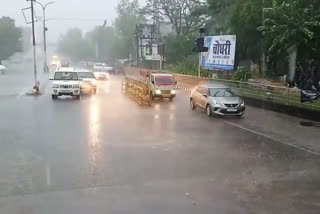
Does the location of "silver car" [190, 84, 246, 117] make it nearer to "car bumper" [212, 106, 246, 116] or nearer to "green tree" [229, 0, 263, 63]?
"car bumper" [212, 106, 246, 116]

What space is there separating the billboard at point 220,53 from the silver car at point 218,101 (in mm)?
11666

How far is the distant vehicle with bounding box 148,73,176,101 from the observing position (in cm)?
2834

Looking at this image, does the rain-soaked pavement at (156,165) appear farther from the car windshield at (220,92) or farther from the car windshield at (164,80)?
the car windshield at (164,80)

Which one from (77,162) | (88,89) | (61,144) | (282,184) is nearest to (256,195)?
(282,184)

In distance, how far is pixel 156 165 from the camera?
37.3ft

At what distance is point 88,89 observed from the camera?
107 feet

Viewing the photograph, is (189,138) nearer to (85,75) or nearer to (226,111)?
(226,111)

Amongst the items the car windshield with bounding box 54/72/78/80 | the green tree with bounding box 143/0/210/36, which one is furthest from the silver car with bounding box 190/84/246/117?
the green tree with bounding box 143/0/210/36

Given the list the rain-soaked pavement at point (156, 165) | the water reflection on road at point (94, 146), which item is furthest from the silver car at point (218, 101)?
the water reflection on road at point (94, 146)

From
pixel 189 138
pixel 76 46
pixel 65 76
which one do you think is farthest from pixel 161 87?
pixel 76 46

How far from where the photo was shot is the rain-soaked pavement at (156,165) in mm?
8469

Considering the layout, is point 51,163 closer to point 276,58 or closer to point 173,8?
point 276,58

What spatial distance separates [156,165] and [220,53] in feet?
85.6

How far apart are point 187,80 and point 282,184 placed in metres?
29.6
